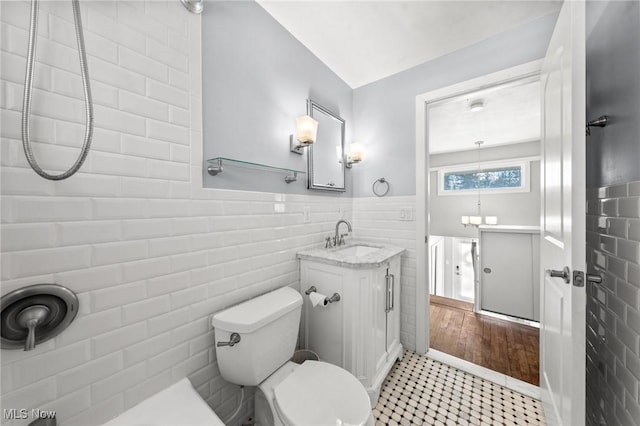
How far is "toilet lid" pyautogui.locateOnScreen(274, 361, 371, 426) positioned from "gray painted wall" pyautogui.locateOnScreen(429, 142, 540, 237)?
185 inches

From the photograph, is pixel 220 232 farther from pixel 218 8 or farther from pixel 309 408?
pixel 218 8

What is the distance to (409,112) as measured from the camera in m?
2.00

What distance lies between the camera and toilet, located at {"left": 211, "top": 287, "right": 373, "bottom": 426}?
3.06 feet

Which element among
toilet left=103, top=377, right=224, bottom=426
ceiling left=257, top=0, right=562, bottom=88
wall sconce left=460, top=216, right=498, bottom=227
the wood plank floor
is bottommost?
the wood plank floor

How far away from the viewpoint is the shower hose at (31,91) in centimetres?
66

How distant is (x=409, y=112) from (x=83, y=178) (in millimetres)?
2131

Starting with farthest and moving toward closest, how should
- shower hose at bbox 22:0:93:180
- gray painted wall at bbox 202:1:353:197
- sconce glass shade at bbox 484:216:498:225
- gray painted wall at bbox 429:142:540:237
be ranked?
sconce glass shade at bbox 484:216:498:225, gray painted wall at bbox 429:142:540:237, gray painted wall at bbox 202:1:353:197, shower hose at bbox 22:0:93:180

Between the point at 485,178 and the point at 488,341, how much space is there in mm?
3635

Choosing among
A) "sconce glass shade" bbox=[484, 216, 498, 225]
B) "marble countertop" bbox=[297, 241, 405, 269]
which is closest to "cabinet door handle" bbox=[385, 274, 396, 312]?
"marble countertop" bbox=[297, 241, 405, 269]

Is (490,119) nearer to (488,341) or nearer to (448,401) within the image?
(488,341)

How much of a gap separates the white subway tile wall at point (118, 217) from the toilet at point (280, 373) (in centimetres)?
17

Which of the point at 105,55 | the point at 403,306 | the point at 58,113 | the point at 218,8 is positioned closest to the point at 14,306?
the point at 58,113

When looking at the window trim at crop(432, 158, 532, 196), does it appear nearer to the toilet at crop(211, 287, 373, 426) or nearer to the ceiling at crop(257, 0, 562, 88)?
the ceiling at crop(257, 0, 562, 88)

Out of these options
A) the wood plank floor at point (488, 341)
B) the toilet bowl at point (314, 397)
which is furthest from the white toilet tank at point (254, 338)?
the wood plank floor at point (488, 341)
